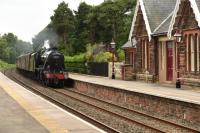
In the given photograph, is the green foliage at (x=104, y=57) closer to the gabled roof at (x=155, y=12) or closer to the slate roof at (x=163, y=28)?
the gabled roof at (x=155, y=12)

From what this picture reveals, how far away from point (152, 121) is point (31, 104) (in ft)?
24.0

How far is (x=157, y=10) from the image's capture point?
37188 mm

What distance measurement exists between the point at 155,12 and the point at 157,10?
0.35 m

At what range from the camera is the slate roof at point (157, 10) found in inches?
1410

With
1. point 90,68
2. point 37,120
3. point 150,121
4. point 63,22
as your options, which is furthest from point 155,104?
point 63,22

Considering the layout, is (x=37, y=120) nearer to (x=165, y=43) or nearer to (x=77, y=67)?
(x=165, y=43)

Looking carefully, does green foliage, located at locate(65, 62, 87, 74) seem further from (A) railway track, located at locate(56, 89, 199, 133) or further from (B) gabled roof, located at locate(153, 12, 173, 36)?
(A) railway track, located at locate(56, 89, 199, 133)

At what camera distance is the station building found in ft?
93.6

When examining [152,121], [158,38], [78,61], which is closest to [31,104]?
[152,121]

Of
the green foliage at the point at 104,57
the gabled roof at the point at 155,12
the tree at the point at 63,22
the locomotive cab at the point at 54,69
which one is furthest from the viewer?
the tree at the point at 63,22

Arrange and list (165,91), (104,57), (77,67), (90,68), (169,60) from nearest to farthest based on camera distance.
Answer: (165,91) → (169,60) → (104,57) → (90,68) → (77,67)

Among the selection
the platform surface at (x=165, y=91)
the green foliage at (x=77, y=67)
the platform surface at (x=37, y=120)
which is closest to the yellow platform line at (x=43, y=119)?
the platform surface at (x=37, y=120)

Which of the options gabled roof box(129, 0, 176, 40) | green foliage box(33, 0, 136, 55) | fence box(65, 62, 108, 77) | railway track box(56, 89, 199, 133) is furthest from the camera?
green foliage box(33, 0, 136, 55)

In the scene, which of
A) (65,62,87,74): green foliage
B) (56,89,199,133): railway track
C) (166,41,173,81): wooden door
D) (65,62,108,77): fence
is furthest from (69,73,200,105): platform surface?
(65,62,87,74): green foliage
